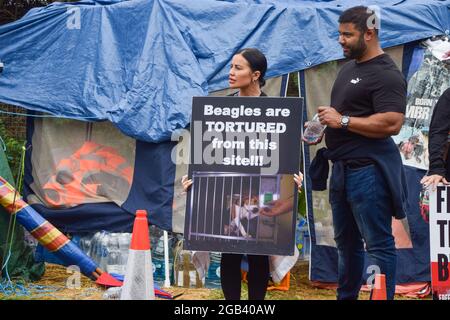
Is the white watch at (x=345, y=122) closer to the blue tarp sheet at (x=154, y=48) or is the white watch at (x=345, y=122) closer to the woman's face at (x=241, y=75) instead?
the woman's face at (x=241, y=75)

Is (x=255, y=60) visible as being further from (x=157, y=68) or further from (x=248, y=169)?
(x=157, y=68)

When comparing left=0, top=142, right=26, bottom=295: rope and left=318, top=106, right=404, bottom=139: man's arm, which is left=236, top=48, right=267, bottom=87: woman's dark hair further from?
left=0, top=142, right=26, bottom=295: rope

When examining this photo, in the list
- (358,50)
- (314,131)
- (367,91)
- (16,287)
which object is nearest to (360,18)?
(358,50)

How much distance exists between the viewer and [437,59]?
719cm

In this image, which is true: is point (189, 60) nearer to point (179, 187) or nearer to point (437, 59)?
point (179, 187)

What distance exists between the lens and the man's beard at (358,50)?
475 centimetres

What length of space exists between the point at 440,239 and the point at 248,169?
4.52 feet

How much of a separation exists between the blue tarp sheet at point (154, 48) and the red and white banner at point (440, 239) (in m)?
2.45

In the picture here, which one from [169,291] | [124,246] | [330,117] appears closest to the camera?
[330,117]

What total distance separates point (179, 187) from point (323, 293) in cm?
165

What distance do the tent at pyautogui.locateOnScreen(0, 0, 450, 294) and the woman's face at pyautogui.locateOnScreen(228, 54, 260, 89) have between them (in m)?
2.11

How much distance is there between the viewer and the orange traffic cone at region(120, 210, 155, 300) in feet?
15.7

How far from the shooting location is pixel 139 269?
481cm

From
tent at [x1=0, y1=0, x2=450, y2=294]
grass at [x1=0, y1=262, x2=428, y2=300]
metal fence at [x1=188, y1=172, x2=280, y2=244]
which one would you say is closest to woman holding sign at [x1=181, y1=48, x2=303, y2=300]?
metal fence at [x1=188, y1=172, x2=280, y2=244]
